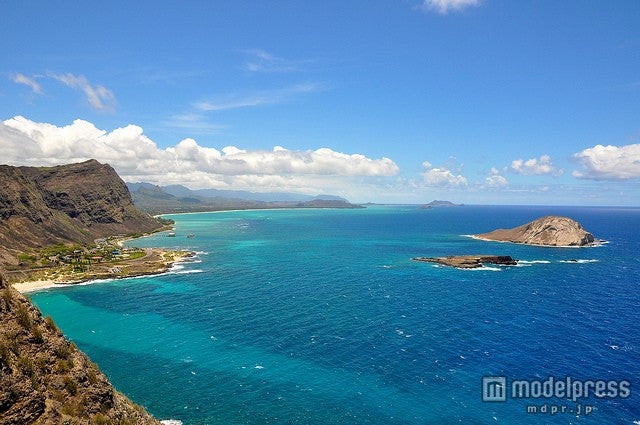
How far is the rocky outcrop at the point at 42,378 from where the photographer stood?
2895 centimetres

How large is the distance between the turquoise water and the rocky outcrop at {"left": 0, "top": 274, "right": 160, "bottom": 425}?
73.1 feet

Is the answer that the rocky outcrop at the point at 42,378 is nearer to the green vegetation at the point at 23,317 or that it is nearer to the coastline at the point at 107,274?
the green vegetation at the point at 23,317

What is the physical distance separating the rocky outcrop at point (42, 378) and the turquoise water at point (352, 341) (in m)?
22.3

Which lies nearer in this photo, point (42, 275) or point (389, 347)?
point (389, 347)

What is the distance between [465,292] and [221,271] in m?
93.5

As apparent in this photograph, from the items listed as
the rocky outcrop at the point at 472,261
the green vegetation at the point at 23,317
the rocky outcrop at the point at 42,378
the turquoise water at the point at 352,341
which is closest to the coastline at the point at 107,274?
the turquoise water at the point at 352,341

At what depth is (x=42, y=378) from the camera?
3158 centimetres

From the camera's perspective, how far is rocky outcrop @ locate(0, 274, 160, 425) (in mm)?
28953

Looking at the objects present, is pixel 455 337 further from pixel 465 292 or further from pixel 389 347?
pixel 465 292

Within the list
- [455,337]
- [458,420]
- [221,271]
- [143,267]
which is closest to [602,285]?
[455,337]

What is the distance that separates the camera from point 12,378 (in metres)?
29.2

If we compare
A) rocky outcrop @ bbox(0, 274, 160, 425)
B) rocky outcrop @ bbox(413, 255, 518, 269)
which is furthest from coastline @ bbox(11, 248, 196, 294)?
rocky outcrop @ bbox(413, 255, 518, 269)

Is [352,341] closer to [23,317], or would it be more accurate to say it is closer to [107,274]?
[23,317]

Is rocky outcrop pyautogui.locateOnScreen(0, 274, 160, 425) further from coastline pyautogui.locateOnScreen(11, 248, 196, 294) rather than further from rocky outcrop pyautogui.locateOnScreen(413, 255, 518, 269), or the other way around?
rocky outcrop pyautogui.locateOnScreen(413, 255, 518, 269)
